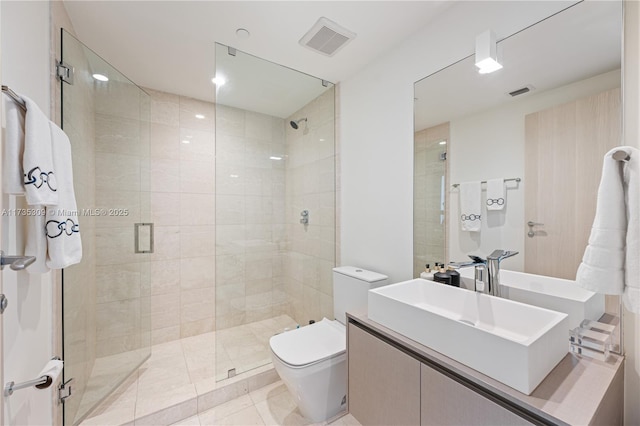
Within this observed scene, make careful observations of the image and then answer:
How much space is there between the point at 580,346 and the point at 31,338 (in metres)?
2.15

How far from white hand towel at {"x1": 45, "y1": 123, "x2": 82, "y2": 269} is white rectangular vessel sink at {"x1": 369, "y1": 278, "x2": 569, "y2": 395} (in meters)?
1.34

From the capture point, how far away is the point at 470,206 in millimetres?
1485

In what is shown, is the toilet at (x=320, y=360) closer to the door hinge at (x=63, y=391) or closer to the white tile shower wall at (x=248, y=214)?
the white tile shower wall at (x=248, y=214)

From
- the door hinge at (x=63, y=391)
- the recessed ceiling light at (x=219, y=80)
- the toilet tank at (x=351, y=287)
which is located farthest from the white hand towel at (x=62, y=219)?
the toilet tank at (x=351, y=287)

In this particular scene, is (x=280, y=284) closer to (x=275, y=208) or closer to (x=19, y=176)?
(x=275, y=208)

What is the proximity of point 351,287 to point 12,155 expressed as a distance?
1.78 metres

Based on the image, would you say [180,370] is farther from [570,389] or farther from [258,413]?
[570,389]

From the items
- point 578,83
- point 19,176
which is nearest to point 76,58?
point 19,176

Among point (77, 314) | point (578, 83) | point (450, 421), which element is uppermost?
point (578, 83)

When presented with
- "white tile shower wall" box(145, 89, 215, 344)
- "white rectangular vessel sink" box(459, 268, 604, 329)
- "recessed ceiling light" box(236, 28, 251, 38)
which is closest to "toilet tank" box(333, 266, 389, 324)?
"white rectangular vessel sink" box(459, 268, 604, 329)

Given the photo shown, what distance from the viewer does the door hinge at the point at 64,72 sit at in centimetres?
139

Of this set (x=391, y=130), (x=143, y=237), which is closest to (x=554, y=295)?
(x=391, y=130)

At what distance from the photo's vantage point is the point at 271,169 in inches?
85.6

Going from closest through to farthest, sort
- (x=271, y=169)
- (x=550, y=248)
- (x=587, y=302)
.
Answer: (x=587, y=302)
(x=550, y=248)
(x=271, y=169)
